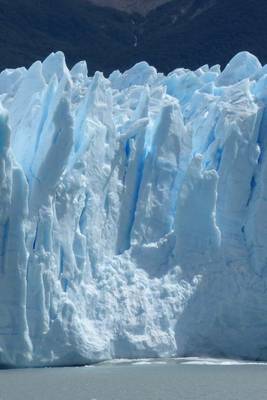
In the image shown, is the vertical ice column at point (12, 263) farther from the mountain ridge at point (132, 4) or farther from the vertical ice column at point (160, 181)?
the mountain ridge at point (132, 4)

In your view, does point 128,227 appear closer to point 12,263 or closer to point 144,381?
point 12,263

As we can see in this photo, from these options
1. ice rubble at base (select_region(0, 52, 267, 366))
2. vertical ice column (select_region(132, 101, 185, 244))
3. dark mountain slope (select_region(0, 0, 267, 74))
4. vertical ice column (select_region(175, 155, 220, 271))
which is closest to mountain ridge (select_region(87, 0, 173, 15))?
dark mountain slope (select_region(0, 0, 267, 74))

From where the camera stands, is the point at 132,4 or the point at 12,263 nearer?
the point at 12,263

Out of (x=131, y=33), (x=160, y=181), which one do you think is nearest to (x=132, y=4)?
(x=131, y=33)

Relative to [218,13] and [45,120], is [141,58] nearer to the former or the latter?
[218,13]

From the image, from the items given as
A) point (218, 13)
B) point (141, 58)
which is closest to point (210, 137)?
point (141, 58)

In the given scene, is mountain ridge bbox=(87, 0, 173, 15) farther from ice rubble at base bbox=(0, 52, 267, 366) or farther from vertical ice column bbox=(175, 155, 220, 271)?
vertical ice column bbox=(175, 155, 220, 271)

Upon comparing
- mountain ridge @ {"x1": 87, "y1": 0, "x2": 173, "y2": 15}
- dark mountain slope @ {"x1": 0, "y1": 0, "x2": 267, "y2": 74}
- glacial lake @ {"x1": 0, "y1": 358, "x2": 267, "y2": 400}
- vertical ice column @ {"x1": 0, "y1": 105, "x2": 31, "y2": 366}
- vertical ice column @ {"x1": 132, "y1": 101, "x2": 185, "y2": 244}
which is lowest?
glacial lake @ {"x1": 0, "y1": 358, "x2": 267, "y2": 400}
